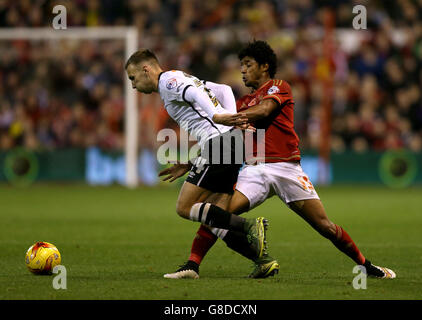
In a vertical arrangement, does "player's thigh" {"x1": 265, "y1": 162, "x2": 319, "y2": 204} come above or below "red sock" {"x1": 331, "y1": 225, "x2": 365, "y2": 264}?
above

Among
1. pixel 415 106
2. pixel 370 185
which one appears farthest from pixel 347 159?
pixel 415 106

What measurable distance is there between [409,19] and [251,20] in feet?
14.1

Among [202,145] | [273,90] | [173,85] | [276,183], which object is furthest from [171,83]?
[276,183]

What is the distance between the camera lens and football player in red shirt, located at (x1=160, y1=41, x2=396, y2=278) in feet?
23.1

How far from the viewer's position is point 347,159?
21.3m

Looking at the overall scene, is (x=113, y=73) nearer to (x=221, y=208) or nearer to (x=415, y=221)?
(x=415, y=221)

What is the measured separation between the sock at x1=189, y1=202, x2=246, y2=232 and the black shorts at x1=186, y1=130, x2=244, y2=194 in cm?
29

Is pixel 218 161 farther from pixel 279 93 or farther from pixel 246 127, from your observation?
pixel 279 93

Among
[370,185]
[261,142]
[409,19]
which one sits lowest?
[370,185]

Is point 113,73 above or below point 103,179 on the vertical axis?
above

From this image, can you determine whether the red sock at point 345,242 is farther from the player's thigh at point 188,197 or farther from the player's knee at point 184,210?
the player's knee at point 184,210

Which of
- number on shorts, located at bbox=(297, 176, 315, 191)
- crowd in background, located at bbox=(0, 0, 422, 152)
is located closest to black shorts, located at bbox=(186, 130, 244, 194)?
number on shorts, located at bbox=(297, 176, 315, 191)

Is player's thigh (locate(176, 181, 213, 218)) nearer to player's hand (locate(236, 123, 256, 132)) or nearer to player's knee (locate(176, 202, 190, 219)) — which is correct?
player's knee (locate(176, 202, 190, 219))

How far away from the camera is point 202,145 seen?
7.14 m
